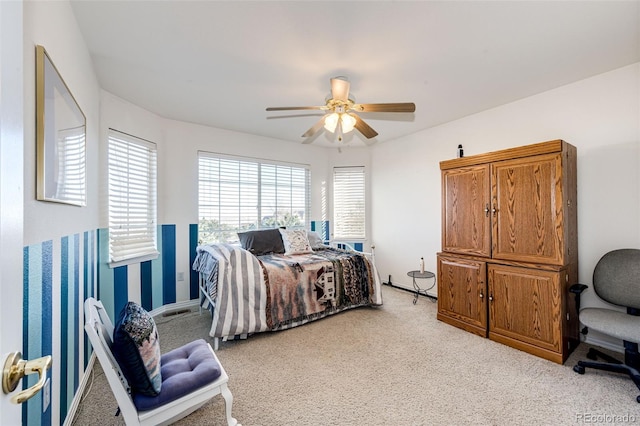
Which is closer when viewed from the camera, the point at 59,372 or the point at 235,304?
the point at 59,372

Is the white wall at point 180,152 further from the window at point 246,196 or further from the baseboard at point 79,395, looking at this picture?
the baseboard at point 79,395

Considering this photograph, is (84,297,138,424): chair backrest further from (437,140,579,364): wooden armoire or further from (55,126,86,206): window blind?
(437,140,579,364): wooden armoire

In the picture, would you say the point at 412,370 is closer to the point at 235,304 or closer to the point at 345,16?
the point at 235,304

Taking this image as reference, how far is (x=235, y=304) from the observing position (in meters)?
2.66

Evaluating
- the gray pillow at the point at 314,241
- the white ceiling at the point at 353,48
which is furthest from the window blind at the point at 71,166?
the gray pillow at the point at 314,241

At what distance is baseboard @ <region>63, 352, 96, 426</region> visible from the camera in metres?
1.64

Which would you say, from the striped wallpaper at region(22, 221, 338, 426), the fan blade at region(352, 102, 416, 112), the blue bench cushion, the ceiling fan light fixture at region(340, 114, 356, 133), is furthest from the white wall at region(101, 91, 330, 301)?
the fan blade at region(352, 102, 416, 112)

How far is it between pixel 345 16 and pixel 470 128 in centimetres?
255

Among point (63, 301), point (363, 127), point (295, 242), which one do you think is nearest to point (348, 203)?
point (295, 242)

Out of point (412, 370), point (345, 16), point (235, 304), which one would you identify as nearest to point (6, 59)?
point (345, 16)

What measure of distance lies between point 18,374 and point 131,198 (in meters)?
3.02

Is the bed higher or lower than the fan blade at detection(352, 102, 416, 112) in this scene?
lower

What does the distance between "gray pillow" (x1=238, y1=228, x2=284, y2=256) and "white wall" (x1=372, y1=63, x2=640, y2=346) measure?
2213 millimetres

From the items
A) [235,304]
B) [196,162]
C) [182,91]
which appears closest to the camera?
[235,304]
